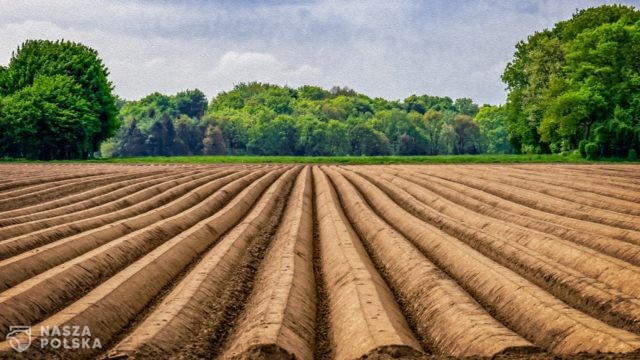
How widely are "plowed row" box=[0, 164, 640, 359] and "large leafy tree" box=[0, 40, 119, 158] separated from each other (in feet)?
158

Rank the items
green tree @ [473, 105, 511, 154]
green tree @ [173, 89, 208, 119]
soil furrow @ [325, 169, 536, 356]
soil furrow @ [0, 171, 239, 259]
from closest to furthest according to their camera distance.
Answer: soil furrow @ [325, 169, 536, 356], soil furrow @ [0, 171, 239, 259], green tree @ [473, 105, 511, 154], green tree @ [173, 89, 208, 119]

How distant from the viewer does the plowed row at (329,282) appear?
7.31 meters

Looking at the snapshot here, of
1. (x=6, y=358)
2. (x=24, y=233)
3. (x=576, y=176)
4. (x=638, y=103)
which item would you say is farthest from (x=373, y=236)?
(x=638, y=103)

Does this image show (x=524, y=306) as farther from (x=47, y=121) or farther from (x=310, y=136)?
(x=310, y=136)

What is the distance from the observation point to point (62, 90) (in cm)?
6531

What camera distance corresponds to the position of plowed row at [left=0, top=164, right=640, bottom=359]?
24.0 ft

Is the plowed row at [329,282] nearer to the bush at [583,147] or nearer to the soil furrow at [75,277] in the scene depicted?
the soil furrow at [75,277]

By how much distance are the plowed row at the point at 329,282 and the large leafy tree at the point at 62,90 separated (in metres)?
48.3

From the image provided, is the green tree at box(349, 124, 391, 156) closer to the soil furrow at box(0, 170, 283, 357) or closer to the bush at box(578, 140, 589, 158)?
the bush at box(578, 140, 589, 158)

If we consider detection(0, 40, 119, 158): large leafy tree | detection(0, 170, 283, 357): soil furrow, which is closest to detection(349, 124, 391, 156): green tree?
detection(0, 40, 119, 158): large leafy tree

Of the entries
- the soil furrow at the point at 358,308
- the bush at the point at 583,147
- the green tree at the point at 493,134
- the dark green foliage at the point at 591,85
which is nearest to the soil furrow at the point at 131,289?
the soil furrow at the point at 358,308

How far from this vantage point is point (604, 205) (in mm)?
18594

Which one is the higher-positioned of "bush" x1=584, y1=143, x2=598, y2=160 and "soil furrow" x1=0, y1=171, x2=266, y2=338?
"bush" x1=584, y1=143, x2=598, y2=160

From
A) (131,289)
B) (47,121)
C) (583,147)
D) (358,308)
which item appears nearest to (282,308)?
(358,308)
